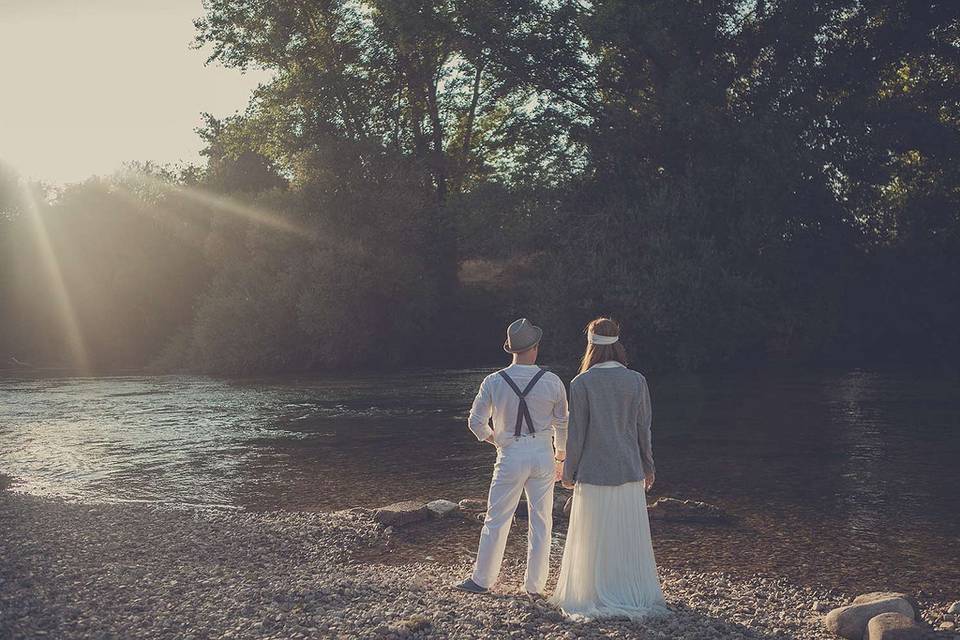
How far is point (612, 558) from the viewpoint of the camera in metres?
7.66

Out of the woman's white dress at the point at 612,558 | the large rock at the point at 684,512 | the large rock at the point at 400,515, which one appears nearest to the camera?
the woman's white dress at the point at 612,558

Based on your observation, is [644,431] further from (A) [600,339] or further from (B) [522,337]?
(B) [522,337]

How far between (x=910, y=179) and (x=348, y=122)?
77.7ft

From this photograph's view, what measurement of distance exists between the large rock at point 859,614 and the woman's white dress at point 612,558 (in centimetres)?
137

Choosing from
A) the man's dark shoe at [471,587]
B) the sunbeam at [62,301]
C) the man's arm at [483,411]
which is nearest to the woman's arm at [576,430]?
the man's arm at [483,411]

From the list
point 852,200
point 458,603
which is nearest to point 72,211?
point 852,200

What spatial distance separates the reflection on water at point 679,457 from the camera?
1135 centimetres

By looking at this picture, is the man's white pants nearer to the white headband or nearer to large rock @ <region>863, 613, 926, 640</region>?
the white headband

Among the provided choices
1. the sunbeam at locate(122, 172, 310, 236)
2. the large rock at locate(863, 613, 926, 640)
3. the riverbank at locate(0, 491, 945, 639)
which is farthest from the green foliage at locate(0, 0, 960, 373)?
the large rock at locate(863, 613, 926, 640)

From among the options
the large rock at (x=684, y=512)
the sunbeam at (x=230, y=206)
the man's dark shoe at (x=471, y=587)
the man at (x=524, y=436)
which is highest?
the sunbeam at (x=230, y=206)

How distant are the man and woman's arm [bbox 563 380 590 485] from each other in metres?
0.18

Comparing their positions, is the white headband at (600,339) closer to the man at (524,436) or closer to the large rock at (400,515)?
the man at (524,436)

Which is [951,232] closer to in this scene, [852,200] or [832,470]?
[852,200]

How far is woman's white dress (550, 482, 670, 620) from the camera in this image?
7.64 meters
